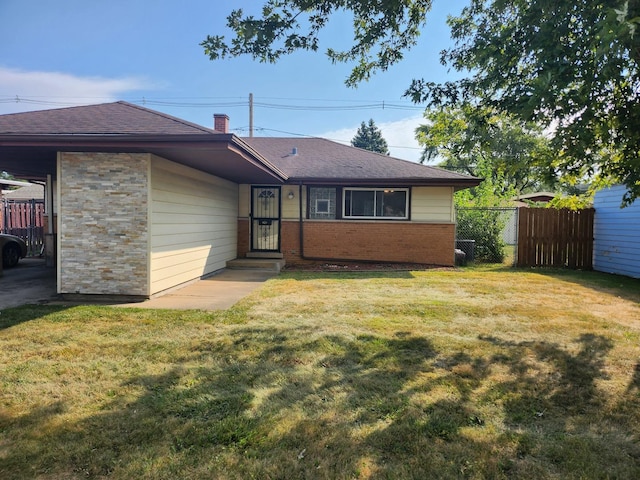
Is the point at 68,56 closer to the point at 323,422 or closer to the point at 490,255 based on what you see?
the point at 323,422

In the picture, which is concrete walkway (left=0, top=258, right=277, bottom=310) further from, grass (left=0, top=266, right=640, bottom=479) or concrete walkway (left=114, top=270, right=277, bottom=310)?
grass (left=0, top=266, right=640, bottom=479)

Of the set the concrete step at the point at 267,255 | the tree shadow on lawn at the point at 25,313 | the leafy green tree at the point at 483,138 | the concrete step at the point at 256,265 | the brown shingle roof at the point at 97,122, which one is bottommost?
the tree shadow on lawn at the point at 25,313

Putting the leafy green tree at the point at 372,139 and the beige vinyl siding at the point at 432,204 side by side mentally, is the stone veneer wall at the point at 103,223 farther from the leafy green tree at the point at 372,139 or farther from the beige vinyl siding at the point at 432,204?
the leafy green tree at the point at 372,139

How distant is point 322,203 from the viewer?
11852mm

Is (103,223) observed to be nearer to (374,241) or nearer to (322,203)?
(322,203)

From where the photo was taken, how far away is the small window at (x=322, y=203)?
11.8 metres

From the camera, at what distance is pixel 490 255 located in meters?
13.2

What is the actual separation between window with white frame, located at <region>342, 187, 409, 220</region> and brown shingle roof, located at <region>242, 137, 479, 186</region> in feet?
1.94

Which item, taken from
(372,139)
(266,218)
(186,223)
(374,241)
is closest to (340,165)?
(374,241)

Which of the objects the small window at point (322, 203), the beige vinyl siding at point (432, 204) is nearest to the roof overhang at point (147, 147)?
the small window at point (322, 203)

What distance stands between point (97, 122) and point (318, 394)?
608cm

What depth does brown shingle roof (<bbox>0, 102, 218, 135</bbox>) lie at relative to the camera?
18.9 ft

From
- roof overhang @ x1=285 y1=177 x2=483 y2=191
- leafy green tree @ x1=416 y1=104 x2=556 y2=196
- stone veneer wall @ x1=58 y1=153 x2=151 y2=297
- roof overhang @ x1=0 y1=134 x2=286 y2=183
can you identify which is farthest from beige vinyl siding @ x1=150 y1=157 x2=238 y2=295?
leafy green tree @ x1=416 y1=104 x2=556 y2=196

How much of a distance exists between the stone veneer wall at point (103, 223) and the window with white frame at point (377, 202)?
674 cm
